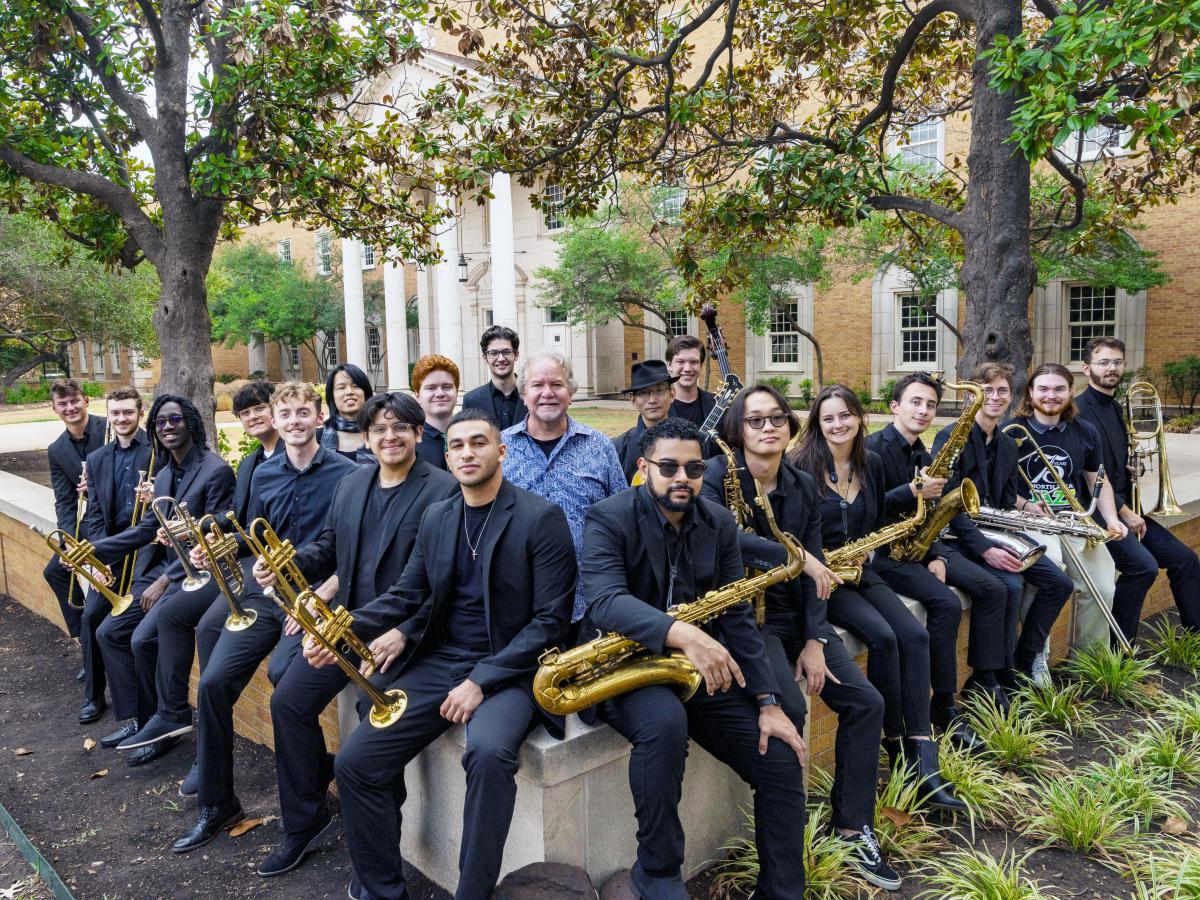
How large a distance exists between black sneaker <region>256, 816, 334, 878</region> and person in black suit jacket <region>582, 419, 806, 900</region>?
69.8 inches

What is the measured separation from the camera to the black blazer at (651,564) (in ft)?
12.1

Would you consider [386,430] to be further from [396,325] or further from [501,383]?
[396,325]

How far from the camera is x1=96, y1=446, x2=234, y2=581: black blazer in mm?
5684

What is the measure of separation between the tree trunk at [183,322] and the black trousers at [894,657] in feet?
24.3

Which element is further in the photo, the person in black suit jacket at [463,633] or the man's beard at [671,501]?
the man's beard at [671,501]

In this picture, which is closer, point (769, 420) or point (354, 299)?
point (769, 420)

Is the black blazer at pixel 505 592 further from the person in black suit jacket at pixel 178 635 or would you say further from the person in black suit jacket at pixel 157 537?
the person in black suit jacket at pixel 157 537

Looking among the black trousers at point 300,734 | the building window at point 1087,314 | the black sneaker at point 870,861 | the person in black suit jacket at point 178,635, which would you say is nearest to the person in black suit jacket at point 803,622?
the black sneaker at point 870,861

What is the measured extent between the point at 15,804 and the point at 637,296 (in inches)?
906

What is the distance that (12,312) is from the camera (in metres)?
21.2

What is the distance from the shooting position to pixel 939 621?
5102mm

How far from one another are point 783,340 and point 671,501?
90.1ft

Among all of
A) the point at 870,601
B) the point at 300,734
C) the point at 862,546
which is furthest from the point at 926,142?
the point at 300,734

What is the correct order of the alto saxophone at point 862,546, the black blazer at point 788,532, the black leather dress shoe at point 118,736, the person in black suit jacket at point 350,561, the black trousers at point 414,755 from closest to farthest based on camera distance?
the black trousers at point 414,755, the person in black suit jacket at point 350,561, the black blazer at point 788,532, the alto saxophone at point 862,546, the black leather dress shoe at point 118,736
